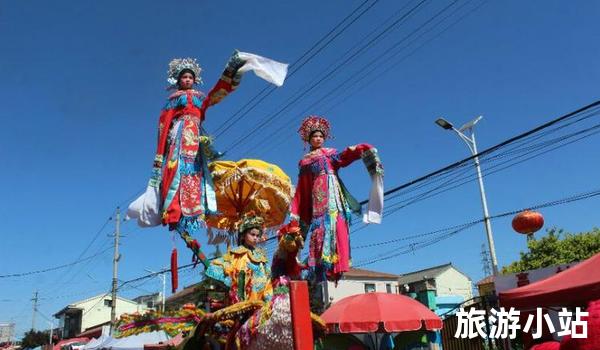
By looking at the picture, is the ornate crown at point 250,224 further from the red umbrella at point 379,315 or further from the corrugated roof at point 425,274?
the corrugated roof at point 425,274

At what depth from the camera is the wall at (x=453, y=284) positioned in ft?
138

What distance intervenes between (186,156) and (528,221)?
1176 cm

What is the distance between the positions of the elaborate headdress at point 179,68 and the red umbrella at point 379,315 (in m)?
4.85

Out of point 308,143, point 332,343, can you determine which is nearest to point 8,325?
point 332,343

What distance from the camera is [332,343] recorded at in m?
9.91

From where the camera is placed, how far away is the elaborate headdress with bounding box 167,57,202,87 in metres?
5.85

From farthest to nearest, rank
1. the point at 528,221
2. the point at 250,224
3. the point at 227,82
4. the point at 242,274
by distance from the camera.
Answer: the point at 528,221 → the point at 227,82 → the point at 250,224 → the point at 242,274

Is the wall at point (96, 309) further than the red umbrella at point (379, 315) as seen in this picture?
Yes

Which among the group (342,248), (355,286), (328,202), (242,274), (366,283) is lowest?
(242,274)

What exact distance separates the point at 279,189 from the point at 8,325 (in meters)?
72.4

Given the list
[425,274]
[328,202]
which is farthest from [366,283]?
[328,202]

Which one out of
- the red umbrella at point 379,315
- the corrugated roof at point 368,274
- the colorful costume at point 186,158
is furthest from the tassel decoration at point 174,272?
the corrugated roof at point 368,274

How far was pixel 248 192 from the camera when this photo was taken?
6059 mm

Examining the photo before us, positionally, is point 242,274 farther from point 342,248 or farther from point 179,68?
point 179,68
